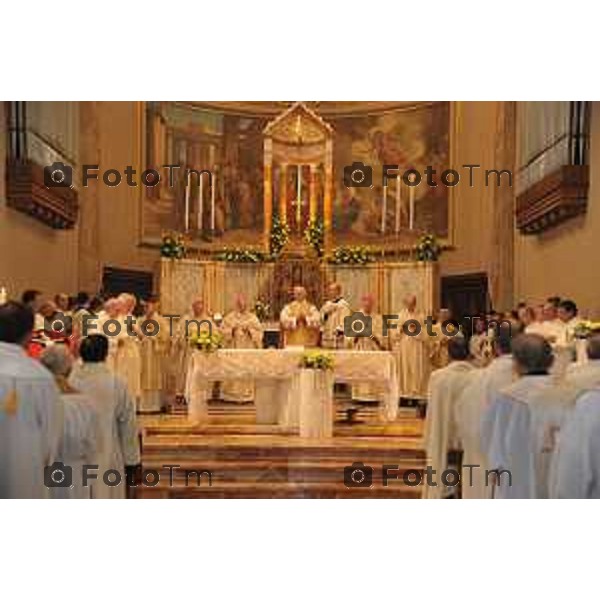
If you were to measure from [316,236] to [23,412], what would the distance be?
3793 millimetres

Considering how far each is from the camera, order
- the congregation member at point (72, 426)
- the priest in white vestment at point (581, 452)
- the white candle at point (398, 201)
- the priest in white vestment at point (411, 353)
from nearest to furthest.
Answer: the priest in white vestment at point (581, 452)
the congregation member at point (72, 426)
the priest in white vestment at point (411, 353)
the white candle at point (398, 201)

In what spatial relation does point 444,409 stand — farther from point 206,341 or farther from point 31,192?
point 31,192

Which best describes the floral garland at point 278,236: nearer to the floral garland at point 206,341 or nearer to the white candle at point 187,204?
the white candle at point 187,204

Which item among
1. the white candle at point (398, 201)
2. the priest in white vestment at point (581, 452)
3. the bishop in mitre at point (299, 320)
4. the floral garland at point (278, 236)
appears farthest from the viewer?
the floral garland at point (278, 236)

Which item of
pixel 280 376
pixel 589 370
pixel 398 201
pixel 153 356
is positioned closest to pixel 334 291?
pixel 280 376

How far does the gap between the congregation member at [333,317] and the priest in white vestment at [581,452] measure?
2827 mm

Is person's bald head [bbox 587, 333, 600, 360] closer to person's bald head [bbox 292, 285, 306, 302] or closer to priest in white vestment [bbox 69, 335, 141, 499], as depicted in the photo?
person's bald head [bbox 292, 285, 306, 302]

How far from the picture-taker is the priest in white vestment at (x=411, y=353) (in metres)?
8.21

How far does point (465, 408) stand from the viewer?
777 cm

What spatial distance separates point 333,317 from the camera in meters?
9.48

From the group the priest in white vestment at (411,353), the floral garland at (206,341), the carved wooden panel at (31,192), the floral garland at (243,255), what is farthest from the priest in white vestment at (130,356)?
the priest in white vestment at (411,353)

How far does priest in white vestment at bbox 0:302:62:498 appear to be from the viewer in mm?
6836

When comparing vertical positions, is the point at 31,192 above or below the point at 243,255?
above

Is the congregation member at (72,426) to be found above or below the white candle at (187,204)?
below
